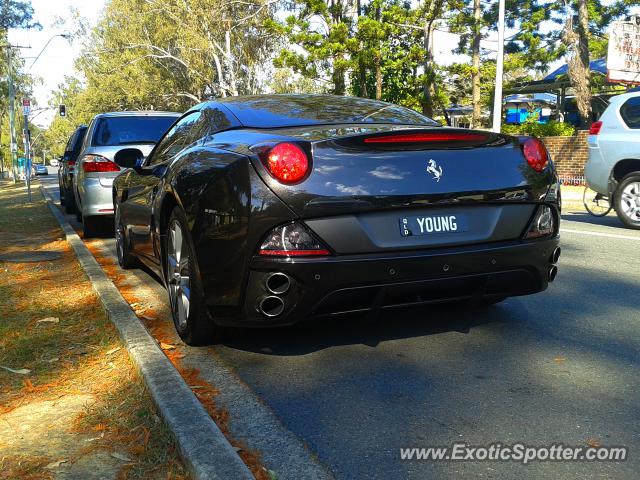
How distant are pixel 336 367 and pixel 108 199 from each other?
6095 millimetres

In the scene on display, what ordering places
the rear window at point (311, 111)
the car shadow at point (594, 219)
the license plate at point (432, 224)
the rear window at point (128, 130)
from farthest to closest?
the car shadow at point (594, 219), the rear window at point (128, 130), the rear window at point (311, 111), the license plate at point (432, 224)

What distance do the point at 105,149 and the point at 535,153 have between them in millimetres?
6479

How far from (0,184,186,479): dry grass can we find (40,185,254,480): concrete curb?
7 cm

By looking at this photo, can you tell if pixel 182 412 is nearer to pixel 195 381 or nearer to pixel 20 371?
pixel 195 381

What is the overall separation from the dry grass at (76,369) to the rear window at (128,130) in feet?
9.90

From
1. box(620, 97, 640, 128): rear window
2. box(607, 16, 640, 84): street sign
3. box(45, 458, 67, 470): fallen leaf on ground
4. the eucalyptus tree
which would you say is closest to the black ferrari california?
box(45, 458, 67, 470): fallen leaf on ground

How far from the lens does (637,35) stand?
17953mm

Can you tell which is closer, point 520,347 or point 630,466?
point 630,466

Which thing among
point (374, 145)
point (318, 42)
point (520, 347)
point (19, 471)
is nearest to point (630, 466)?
point (520, 347)

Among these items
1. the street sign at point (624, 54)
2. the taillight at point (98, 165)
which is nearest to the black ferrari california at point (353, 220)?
the taillight at point (98, 165)

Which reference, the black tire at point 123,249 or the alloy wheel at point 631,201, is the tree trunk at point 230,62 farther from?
the black tire at point 123,249

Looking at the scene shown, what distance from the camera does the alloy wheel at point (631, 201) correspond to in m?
9.73

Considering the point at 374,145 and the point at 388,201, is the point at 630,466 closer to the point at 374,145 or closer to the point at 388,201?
the point at 388,201

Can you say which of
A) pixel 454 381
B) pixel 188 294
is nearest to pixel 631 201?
pixel 454 381
